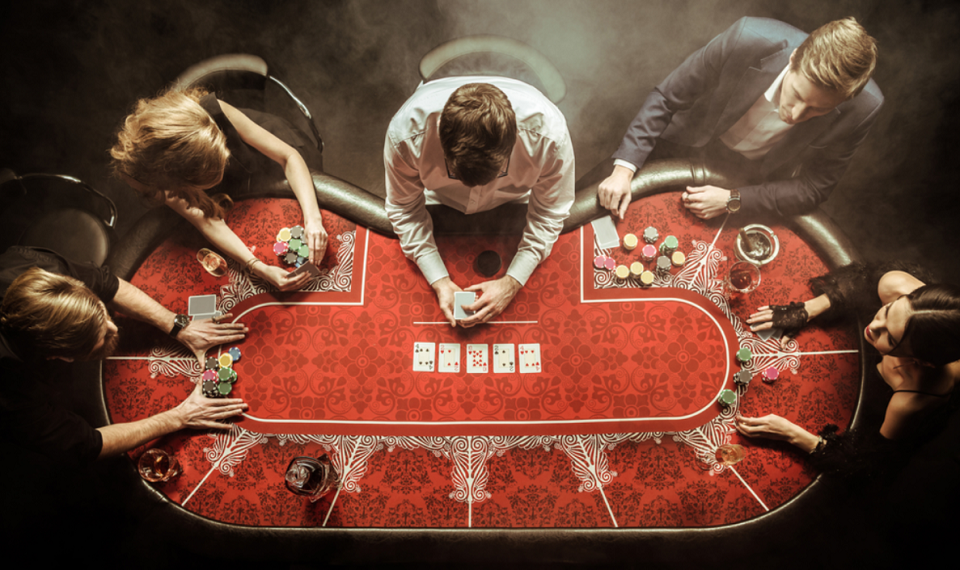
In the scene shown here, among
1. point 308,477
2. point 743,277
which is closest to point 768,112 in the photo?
point 743,277

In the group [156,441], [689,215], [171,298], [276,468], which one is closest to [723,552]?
[689,215]

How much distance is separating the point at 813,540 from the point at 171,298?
3.41m

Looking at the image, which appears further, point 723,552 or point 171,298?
point 171,298

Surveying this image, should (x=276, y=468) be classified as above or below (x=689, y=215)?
below

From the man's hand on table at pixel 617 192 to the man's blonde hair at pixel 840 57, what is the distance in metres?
0.68

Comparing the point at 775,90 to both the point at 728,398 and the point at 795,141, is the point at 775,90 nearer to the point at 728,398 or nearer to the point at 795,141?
the point at 795,141

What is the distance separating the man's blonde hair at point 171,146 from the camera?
4.72 ft

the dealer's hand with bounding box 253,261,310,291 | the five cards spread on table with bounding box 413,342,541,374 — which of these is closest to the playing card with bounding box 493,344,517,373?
the five cards spread on table with bounding box 413,342,541,374

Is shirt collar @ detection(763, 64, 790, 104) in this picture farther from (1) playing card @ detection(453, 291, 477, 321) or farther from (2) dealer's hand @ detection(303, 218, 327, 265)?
(2) dealer's hand @ detection(303, 218, 327, 265)

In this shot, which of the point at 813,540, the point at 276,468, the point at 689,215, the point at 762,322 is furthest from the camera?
the point at 813,540

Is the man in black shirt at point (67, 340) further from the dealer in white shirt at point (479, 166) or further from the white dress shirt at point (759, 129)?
the white dress shirt at point (759, 129)

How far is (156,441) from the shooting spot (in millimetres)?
1617

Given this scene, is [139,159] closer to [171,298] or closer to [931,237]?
[171,298]

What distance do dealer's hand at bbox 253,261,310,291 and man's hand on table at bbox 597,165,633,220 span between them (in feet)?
4.32
